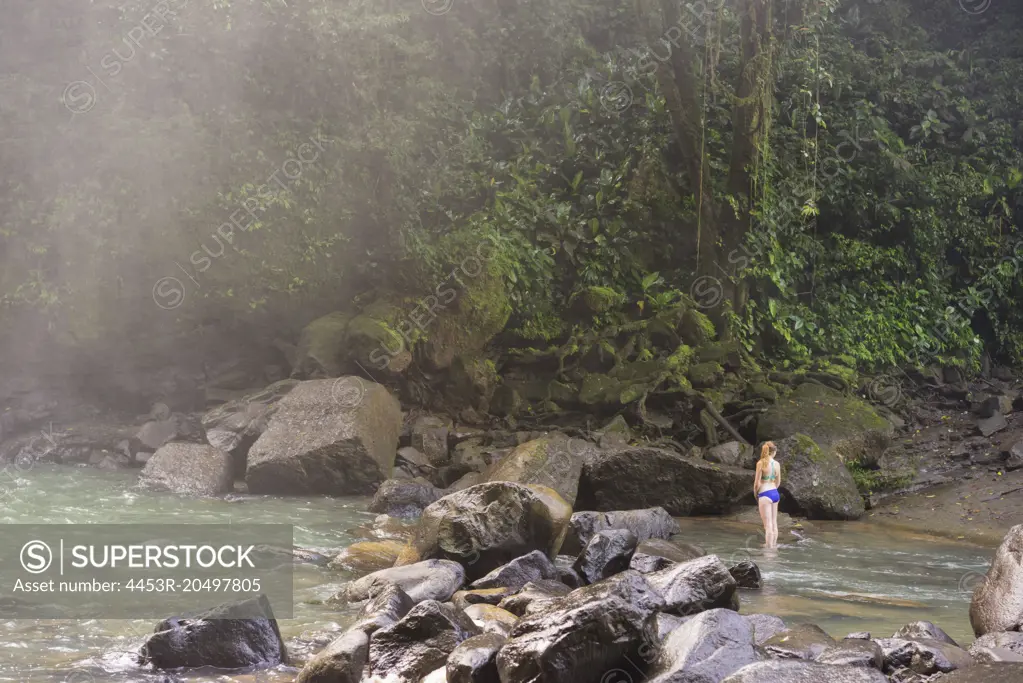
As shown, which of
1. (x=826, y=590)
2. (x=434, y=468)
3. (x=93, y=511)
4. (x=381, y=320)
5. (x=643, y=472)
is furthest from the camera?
(x=381, y=320)

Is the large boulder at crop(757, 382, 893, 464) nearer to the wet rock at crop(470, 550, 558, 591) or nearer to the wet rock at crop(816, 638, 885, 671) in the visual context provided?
the wet rock at crop(470, 550, 558, 591)

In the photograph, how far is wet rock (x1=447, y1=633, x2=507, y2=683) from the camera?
4.62m

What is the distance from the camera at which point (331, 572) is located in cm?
760

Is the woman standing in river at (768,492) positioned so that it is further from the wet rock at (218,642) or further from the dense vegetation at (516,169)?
the wet rock at (218,642)

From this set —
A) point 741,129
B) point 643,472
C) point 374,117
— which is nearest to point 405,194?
point 374,117

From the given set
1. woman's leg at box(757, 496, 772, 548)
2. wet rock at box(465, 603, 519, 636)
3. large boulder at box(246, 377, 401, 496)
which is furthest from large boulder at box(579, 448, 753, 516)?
wet rock at box(465, 603, 519, 636)

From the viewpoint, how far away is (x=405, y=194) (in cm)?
1546

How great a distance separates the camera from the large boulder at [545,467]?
1001 centimetres

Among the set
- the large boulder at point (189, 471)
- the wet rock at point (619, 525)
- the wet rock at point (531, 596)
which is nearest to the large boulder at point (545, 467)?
the wet rock at point (619, 525)

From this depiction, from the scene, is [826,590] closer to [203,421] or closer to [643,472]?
[643,472]

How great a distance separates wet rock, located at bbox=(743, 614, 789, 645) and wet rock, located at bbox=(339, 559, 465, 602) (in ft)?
6.71

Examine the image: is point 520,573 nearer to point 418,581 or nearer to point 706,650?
point 418,581

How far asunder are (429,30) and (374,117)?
10.6 feet

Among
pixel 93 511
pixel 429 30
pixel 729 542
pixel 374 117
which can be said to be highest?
pixel 429 30
